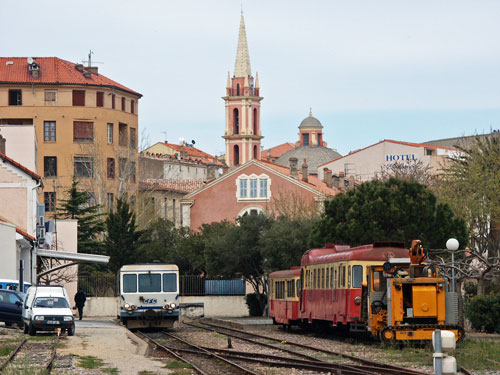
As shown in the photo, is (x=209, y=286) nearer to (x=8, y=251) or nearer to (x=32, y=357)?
(x=8, y=251)

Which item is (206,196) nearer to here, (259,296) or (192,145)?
(259,296)

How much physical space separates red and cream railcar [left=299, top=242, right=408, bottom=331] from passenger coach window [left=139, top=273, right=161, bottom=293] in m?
6.62

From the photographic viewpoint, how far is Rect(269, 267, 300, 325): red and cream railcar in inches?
1523

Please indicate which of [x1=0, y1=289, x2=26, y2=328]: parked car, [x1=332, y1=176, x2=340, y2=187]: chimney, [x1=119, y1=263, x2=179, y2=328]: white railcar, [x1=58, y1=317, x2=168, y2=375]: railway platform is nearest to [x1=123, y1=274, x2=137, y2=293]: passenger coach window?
[x1=119, y1=263, x2=179, y2=328]: white railcar

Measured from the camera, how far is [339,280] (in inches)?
1222

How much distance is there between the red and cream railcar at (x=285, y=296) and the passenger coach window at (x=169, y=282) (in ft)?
14.1

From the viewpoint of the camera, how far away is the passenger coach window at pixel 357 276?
29.5 m

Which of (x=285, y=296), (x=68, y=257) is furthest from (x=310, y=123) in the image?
(x=285, y=296)

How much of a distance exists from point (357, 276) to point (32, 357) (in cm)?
1016

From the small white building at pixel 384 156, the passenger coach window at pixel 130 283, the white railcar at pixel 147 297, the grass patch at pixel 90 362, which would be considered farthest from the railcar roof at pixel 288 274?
the small white building at pixel 384 156

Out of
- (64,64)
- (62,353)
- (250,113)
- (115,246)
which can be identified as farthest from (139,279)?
(250,113)

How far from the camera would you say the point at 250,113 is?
15675cm

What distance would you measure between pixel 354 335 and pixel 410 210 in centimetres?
1572

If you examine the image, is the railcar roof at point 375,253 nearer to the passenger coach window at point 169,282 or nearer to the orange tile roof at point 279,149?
the passenger coach window at point 169,282
